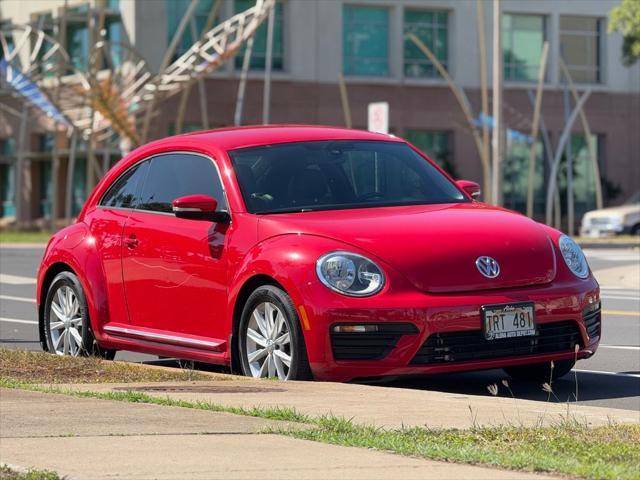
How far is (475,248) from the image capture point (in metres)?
9.89

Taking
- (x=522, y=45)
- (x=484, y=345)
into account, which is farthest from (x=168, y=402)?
(x=522, y=45)

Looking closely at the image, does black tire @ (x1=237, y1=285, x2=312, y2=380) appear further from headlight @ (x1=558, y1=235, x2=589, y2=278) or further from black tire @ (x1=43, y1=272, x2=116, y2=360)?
black tire @ (x1=43, y1=272, x2=116, y2=360)

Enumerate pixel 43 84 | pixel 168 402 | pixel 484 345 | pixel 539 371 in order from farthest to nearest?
1. pixel 43 84
2. pixel 539 371
3. pixel 484 345
4. pixel 168 402

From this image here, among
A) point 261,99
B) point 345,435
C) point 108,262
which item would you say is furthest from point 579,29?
point 345,435

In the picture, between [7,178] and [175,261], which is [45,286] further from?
[7,178]

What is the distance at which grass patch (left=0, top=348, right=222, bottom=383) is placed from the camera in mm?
9961

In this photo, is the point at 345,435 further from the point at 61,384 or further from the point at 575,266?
the point at 575,266

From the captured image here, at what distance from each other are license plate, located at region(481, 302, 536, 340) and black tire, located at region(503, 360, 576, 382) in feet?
2.20

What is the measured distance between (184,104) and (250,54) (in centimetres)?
498

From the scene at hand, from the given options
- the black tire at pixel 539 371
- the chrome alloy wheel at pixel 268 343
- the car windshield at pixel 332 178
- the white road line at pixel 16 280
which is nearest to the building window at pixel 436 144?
the white road line at pixel 16 280

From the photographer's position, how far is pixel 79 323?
11914 millimetres

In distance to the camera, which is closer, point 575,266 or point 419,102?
point 575,266

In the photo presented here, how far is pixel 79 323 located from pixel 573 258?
375 centimetres

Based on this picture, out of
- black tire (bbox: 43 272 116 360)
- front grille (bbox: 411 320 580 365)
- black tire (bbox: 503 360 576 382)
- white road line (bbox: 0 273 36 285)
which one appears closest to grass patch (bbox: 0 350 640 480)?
front grille (bbox: 411 320 580 365)
